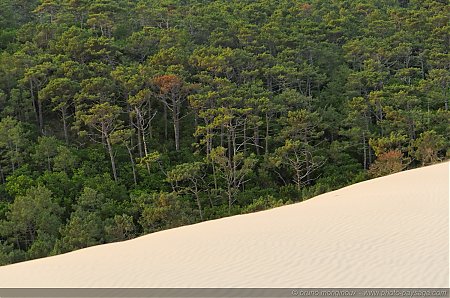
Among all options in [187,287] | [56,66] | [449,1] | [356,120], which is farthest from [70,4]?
[187,287]

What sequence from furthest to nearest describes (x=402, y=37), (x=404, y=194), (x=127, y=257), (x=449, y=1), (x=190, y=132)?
Answer: (x=449, y=1)
(x=402, y=37)
(x=190, y=132)
(x=404, y=194)
(x=127, y=257)

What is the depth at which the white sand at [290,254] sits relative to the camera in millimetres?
7770

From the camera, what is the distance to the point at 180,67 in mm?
34000

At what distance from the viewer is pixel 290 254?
30.3 ft

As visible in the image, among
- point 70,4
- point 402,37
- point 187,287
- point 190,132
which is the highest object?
point 70,4

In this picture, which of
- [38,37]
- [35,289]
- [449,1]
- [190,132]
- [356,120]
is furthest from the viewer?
[449,1]

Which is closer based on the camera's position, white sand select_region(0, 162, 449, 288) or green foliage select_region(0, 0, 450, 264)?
white sand select_region(0, 162, 449, 288)

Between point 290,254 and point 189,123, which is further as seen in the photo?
point 189,123

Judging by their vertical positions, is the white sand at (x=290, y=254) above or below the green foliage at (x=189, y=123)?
above

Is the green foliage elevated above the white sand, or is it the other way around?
the white sand

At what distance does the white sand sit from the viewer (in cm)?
777

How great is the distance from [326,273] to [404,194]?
8.09 metres

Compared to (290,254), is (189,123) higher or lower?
lower

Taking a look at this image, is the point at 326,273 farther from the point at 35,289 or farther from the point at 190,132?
the point at 190,132
